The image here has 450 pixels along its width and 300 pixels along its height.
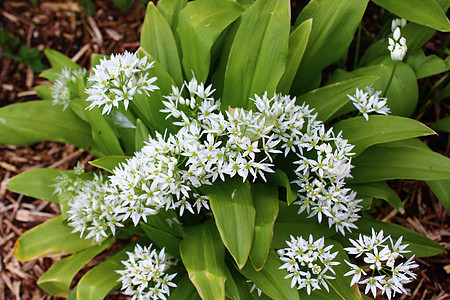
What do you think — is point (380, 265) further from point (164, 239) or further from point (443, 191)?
point (164, 239)

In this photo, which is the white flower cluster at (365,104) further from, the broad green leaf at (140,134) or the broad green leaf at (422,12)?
the broad green leaf at (140,134)

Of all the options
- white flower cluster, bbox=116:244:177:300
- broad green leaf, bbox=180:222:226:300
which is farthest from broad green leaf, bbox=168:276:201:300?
broad green leaf, bbox=180:222:226:300

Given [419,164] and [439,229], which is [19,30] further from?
[439,229]

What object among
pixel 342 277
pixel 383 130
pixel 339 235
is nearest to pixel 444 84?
pixel 383 130

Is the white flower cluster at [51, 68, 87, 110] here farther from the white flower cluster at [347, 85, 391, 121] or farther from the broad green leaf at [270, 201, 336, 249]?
the white flower cluster at [347, 85, 391, 121]

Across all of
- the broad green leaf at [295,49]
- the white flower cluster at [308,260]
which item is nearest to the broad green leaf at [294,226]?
the white flower cluster at [308,260]
